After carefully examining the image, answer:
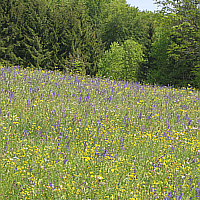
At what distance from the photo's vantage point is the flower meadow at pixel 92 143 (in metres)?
4.02

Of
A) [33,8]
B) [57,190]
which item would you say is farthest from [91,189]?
[33,8]

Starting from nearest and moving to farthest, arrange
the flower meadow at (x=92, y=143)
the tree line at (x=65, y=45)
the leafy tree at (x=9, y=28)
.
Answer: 1. the flower meadow at (x=92, y=143)
2. the tree line at (x=65, y=45)
3. the leafy tree at (x=9, y=28)

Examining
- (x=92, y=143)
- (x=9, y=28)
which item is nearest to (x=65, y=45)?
(x=9, y=28)

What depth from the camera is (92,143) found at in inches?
216

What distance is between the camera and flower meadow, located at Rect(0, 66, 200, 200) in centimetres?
402

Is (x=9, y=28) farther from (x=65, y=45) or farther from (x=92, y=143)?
(x=92, y=143)

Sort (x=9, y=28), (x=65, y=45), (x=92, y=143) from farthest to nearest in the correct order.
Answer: (x=65, y=45), (x=9, y=28), (x=92, y=143)

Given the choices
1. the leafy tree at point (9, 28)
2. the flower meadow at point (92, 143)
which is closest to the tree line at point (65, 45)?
the leafy tree at point (9, 28)

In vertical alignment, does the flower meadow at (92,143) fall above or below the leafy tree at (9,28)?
below

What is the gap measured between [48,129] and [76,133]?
0.59 m

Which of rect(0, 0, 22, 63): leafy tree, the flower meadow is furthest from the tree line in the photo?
the flower meadow

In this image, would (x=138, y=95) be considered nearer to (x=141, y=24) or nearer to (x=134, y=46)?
(x=134, y=46)

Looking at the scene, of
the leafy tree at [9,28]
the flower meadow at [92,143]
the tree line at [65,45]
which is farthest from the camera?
the leafy tree at [9,28]

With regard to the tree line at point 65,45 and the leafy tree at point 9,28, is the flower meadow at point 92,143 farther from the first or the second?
the leafy tree at point 9,28
